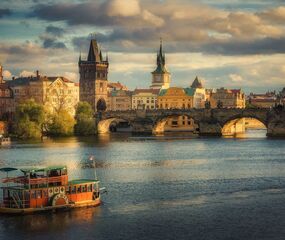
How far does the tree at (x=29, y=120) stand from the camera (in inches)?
4818

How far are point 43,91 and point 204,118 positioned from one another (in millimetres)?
41577

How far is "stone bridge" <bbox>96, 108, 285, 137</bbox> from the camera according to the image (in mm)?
130375

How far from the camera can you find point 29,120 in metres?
124

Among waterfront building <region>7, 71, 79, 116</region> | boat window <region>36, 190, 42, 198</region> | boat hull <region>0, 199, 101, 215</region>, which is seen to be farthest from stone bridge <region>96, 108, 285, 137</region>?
boat window <region>36, 190, 42, 198</region>

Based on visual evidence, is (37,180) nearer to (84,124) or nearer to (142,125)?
(84,124)

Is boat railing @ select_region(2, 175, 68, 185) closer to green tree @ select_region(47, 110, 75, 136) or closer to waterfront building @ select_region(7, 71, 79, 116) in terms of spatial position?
green tree @ select_region(47, 110, 75, 136)

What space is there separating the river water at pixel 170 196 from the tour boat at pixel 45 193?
2.97 feet

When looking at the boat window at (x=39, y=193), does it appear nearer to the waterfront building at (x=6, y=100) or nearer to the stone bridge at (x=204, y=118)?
the stone bridge at (x=204, y=118)

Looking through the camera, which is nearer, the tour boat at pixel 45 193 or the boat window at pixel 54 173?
the tour boat at pixel 45 193

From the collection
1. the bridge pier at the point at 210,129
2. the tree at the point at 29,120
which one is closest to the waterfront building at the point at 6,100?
the tree at the point at 29,120

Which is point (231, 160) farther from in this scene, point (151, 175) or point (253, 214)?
point (253, 214)

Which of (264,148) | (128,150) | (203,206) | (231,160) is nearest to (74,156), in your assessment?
(128,150)

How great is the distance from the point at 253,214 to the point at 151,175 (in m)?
21.2

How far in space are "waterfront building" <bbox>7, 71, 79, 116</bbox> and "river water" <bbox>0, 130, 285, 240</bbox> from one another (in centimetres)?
5902
